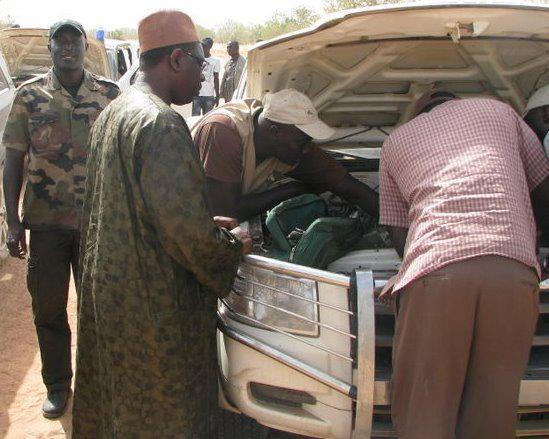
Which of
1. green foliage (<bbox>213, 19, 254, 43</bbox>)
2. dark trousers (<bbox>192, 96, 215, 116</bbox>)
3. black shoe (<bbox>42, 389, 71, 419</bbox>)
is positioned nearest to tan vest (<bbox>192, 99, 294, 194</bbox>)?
black shoe (<bbox>42, 389, 71, 419</bbox>)

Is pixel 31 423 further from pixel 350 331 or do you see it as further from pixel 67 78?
pixel 350 331

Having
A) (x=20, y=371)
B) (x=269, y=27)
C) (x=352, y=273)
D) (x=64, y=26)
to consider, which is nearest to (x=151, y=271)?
(x=352, y=273)

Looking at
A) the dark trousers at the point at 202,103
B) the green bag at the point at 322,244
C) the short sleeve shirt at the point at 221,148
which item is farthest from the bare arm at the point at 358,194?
the dark trousers at the point at 202,103

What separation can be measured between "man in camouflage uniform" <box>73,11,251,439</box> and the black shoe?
105cm

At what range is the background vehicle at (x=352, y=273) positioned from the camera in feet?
6.81

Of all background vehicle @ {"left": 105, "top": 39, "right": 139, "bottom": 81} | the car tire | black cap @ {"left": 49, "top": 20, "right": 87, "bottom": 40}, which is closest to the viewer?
the car tire

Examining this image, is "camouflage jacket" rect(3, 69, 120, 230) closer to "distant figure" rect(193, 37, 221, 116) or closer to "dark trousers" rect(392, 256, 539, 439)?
"dark trousers" rect(392, 256, 539, 439)

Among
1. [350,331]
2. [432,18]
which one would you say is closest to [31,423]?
[350,331]

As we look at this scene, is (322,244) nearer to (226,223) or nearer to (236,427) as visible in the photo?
(226,223)

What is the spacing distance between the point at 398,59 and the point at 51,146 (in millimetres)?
1783

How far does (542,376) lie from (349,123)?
207 centimetres

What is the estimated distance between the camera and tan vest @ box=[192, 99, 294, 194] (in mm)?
2859

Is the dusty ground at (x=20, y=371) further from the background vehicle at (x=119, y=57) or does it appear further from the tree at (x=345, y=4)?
the tree at (x=345, y=4)

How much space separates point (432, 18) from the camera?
2623 mm
